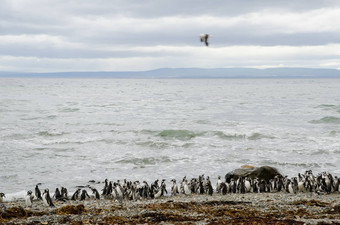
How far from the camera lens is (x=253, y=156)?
25.8m

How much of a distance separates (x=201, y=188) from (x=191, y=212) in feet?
16.6

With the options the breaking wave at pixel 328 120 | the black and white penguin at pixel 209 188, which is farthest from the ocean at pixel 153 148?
the black and white penguin at pixel 209 188

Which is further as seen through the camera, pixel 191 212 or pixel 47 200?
pixel 47 200

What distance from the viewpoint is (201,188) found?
17.8 meters

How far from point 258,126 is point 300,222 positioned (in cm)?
2861

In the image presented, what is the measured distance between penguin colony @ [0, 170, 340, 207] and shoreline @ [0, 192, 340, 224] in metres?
0.62

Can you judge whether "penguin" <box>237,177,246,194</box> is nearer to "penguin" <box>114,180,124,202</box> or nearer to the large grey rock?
the large grey rock

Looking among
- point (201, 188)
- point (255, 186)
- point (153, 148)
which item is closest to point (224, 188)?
point (201, 188)

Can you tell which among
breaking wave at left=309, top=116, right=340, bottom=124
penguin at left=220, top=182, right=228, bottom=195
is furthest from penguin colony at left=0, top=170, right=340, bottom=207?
breaking wave at left=309, top=116, right=340, bottom=124

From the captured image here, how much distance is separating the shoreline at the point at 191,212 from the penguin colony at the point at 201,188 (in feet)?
2.03

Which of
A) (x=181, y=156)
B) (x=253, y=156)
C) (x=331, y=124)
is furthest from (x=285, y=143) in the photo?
(x=331, y=124)

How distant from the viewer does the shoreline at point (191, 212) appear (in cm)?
1147

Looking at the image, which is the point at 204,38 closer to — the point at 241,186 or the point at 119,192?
the point at 119,192

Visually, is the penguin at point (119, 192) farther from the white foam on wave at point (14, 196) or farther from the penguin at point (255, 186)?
the penguin at point (255, 186)
